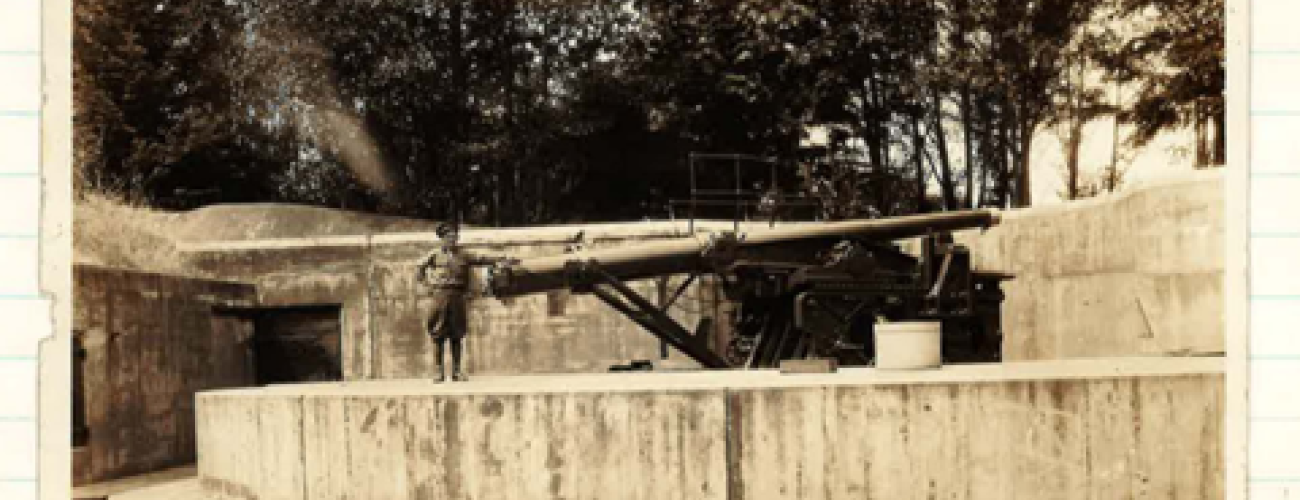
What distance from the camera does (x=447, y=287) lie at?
11.2m

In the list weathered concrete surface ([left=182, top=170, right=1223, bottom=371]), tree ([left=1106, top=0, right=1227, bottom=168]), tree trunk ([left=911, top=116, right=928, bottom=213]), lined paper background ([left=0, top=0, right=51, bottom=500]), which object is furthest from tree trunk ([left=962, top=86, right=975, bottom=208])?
lined paper background ([left=0, top=0, right=51, bottom=500])

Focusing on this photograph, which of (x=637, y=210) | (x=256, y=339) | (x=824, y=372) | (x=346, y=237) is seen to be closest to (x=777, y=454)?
(x=824, y=372)

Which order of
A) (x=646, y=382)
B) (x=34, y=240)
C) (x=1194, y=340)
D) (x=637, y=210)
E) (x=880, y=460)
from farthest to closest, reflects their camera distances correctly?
1. (x=637, y=210)
2. (x=1194, y=340)
3. (x=646, y=382)
4. (x=880, y=460)
5. (x=34, y=240)

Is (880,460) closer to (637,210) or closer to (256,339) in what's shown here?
(256,339)

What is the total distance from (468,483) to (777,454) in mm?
2066

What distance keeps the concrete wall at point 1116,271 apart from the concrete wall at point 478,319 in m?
4.02

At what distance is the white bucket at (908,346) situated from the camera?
10172 mm

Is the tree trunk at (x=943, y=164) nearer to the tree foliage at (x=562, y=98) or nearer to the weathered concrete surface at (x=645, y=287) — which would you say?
the tree foliage at (x=562, y=98)

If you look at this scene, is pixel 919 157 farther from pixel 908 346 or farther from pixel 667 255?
pixel 908 346

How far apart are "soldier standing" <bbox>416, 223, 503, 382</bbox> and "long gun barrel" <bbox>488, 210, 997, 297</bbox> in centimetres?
120

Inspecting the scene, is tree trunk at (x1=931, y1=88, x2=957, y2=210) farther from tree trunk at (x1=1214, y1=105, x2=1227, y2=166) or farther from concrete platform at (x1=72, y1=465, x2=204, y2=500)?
concrete platform at (x1=72, y1=465, x2=204, y2=500)

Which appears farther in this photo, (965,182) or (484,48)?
(484,48)

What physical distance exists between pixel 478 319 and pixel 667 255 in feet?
20.5

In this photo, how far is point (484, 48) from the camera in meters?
29.6
